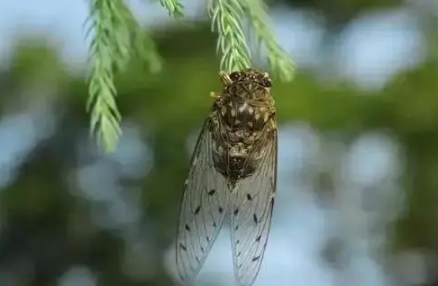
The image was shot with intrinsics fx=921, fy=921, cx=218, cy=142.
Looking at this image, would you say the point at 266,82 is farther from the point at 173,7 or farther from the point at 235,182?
the point at 173,7

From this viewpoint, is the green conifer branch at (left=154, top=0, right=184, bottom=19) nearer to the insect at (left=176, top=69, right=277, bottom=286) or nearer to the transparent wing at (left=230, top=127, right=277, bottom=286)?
the insect at (left=176, top=69, right=277, bottom=286)

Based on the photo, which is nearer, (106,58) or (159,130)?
(106,58)

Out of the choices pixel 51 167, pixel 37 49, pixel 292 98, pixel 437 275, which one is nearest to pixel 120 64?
pixel 292 98

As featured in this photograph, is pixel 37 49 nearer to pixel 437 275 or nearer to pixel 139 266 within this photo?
pixel 139 266

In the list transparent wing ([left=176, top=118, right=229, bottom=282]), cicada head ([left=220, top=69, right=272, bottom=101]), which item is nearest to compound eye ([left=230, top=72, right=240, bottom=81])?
cicada head ([left=220, top=69, right=272, bottom=101])

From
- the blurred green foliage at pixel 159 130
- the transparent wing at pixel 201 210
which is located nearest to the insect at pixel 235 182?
the transparent wing at pixel 201 210

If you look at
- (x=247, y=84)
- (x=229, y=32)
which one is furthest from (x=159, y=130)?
(x=229, y=32)

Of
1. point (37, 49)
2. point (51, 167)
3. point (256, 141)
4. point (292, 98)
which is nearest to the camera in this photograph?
point (256, 141)
